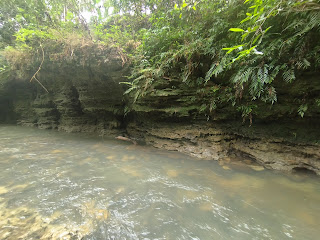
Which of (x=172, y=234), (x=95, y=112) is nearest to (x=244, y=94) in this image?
(x=172, y=234)

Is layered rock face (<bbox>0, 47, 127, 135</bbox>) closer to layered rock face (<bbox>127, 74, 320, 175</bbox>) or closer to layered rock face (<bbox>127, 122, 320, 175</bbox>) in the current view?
layered rock face (<bbox>127, 74, 320, 175</bbox>)

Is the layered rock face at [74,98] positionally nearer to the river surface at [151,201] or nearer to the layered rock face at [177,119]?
the layered rock face at [177,119]

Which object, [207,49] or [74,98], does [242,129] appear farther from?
[74,98]

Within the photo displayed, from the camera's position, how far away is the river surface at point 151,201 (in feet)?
6.15

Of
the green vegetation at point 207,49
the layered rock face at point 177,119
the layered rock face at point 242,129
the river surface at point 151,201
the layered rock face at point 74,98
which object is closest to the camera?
the river surface at point 151,201

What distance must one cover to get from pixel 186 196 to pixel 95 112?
6909 millimetres

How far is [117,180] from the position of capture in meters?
3.13

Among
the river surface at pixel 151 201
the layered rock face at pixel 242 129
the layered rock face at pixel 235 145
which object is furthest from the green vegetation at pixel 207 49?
the river surface at pixel 151 201

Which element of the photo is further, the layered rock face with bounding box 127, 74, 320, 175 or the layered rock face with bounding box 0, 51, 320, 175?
the layered rock face with bounding box 0, 51, 320, 175

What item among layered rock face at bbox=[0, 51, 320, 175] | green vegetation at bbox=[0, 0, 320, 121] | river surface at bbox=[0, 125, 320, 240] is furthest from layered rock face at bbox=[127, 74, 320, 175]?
river surface at bbox=[0, 125, 320, 240]

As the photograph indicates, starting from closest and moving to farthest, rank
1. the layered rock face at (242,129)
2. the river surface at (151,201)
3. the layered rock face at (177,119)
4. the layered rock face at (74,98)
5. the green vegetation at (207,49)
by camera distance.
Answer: the river surface at (151,201) < the green vegetation at (207,49) < the layered rock face at (242,129) < the layered rock face at (177,119) < the layered rock face at (74,98)

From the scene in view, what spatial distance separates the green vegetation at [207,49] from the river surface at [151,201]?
1799mm

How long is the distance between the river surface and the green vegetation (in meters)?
1.80

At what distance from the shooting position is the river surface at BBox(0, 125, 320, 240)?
1.88 meters
